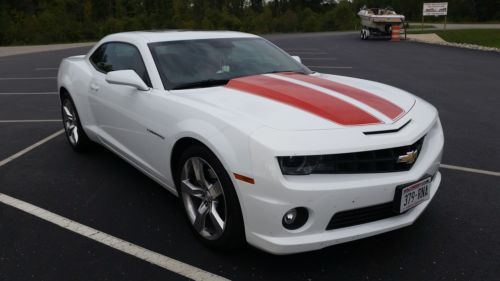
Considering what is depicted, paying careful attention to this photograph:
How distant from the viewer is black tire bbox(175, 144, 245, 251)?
2674mm

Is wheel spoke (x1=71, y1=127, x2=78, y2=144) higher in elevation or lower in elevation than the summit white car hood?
lower

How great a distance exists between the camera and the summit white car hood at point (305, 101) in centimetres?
276

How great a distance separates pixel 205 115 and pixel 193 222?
2.64 feet

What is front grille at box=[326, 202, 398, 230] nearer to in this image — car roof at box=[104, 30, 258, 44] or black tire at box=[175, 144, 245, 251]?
black tire at box=[175, 144, 245, 251]

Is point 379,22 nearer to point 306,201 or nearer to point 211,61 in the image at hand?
point 211,61

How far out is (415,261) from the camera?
9.52 feet

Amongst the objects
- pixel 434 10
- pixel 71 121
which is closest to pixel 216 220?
pixel 71 121

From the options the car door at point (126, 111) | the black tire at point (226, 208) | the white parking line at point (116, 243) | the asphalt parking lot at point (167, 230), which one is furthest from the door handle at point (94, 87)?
the black tire at point (226, 208)

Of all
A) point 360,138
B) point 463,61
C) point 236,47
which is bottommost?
point 463,61

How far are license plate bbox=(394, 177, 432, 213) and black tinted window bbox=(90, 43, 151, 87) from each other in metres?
2.12

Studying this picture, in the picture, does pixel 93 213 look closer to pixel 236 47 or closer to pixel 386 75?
pixel 236 47

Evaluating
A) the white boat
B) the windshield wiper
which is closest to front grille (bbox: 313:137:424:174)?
the windshield wiper

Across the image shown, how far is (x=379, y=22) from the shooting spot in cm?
2612

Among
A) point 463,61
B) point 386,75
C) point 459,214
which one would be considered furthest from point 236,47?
point 463,61
